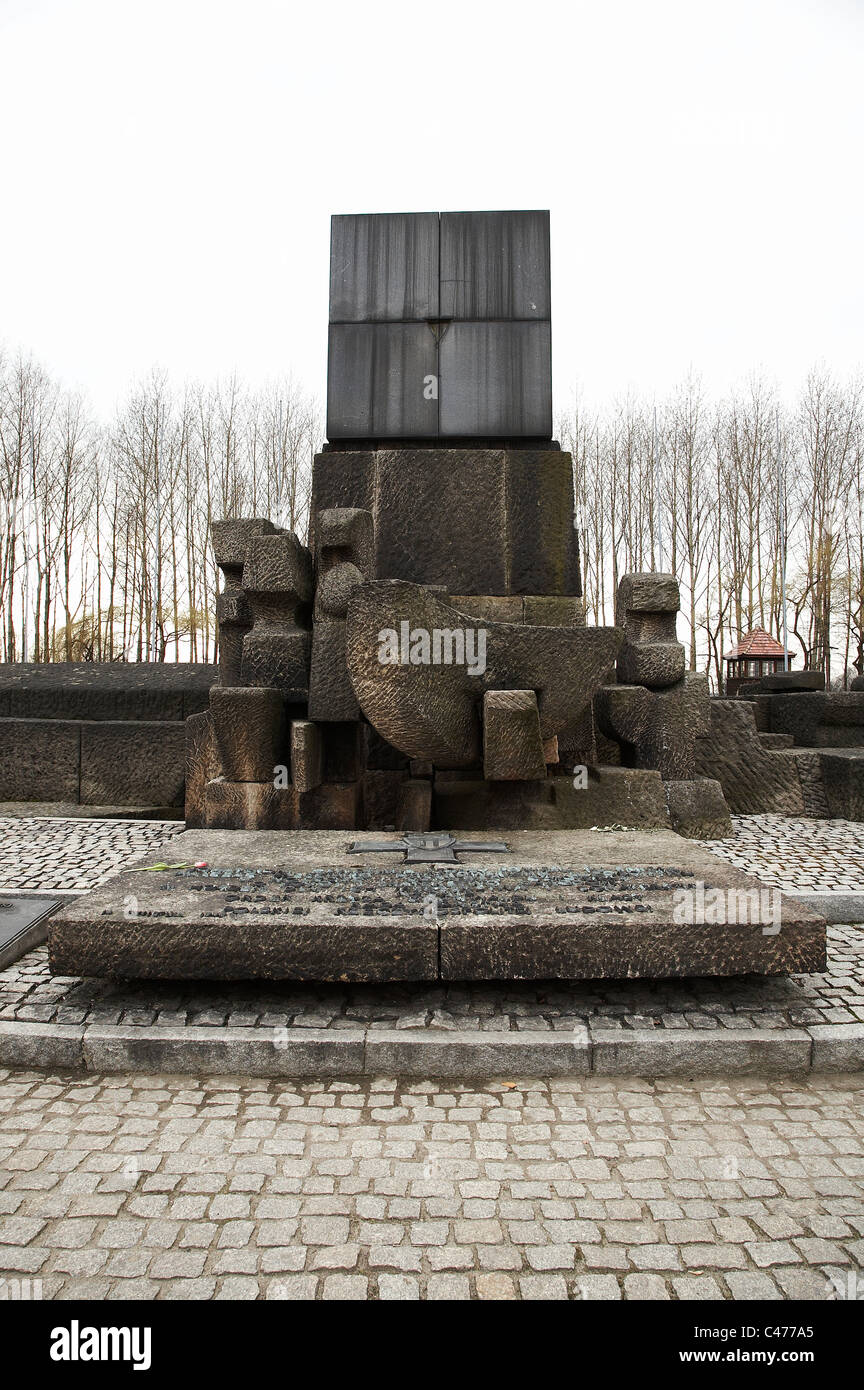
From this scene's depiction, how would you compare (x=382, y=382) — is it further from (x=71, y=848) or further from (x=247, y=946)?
(x=247, y=946)

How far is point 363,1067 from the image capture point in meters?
2.64

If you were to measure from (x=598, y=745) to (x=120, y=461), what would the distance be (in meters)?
19.7

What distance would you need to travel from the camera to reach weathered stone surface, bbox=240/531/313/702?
5.23 meters

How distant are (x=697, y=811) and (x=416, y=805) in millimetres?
2396

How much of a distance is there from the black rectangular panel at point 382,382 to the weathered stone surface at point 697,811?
3.26 meters

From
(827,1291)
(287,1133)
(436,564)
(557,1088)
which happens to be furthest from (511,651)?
(827,1291)

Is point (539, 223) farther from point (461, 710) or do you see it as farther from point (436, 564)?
point (461, 710)

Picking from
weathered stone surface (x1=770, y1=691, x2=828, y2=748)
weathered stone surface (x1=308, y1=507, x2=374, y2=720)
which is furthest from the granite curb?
weathered stone surface (x1=770, y1=691, x2=828, y2=748)

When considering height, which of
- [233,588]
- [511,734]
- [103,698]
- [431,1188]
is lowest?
[431,1188]

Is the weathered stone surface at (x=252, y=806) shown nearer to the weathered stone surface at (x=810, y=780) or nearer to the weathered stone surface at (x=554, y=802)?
the weathered stone surface at (x=554, y=802)

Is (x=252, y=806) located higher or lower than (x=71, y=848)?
higher

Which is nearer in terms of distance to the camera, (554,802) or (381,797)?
(554,802)

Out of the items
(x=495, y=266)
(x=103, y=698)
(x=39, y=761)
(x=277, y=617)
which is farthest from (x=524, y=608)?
(x=39, y=761)

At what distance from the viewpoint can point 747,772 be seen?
724 centimetres
